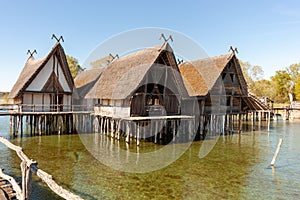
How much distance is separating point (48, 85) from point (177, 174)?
14.4 meters

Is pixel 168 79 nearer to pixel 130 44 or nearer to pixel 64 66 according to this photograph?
pixel 130 44

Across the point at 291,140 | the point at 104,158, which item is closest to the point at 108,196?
the point at 104,158

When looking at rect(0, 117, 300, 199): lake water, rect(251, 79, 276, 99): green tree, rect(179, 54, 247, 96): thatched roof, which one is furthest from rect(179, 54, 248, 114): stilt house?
rect(251, 79, 276, 99): green tree

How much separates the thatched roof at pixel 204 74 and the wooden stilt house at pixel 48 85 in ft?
35.9

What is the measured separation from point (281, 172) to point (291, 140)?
34.3 feet

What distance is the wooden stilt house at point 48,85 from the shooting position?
19969mm

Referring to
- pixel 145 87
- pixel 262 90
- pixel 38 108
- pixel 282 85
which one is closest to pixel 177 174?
pixel 145 87

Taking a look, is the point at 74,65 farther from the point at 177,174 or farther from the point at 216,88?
the point at 177,174

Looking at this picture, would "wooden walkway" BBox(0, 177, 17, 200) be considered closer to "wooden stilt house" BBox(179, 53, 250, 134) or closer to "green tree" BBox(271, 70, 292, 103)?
"wooden stilt house" BBox(179, 53, 250, 134)

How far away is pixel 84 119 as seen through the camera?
84.4 ft

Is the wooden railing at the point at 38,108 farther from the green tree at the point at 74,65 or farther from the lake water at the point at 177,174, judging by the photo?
the green tree at the point at 74,65

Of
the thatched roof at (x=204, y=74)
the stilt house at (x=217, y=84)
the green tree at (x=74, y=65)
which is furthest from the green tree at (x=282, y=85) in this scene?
the green tree at (x=74, y=65)

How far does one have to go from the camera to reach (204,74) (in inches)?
928

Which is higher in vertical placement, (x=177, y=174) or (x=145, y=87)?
(x=145, y=87)
